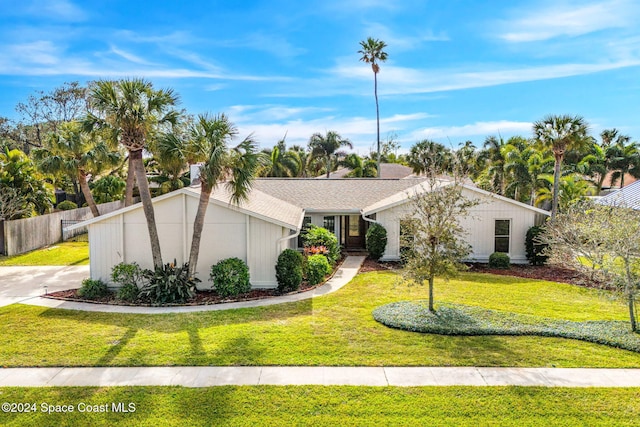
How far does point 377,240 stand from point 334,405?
12696 millimetres

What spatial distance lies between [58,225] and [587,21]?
28.1 metres

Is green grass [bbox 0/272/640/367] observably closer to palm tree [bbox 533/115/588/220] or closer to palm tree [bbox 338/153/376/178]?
palm tree [bbox 533/115/588/220]

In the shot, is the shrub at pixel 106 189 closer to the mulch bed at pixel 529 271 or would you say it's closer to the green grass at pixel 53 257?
the green grass at pixel 53 257

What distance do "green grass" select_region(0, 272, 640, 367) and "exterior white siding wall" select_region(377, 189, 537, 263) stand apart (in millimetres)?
6197

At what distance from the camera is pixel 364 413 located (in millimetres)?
6641

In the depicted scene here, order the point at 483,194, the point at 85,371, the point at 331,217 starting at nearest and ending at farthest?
the point at 85,371 → the point at 483,194 → the point at 331,217

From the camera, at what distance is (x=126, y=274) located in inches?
547

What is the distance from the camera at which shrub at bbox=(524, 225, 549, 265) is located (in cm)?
1880

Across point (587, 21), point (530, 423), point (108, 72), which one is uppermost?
point (587, 21)

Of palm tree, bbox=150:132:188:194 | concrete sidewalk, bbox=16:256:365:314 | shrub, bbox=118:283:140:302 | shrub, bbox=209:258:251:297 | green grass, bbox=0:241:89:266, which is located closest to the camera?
concrete sidewalk, bbox=16:256:365:314

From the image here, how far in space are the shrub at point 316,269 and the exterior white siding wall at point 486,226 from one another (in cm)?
470

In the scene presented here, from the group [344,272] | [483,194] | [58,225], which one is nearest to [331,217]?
[344,272]

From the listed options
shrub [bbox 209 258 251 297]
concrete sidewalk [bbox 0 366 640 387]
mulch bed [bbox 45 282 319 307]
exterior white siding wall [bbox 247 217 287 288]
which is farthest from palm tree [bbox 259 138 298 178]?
concrete sidewalk [bbox 0 366 640 387]

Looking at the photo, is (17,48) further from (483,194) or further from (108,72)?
(483,194)
